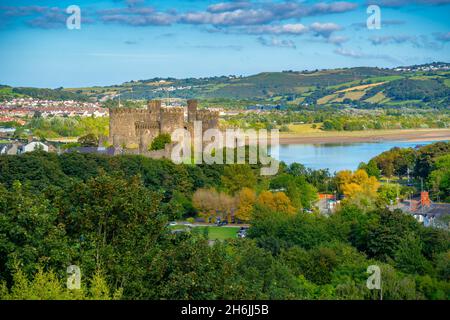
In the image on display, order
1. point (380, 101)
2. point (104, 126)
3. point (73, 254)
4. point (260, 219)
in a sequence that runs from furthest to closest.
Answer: point (380, 101) < point (104, 126) < point (260, 219) < point (73, 254)

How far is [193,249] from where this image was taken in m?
14.6

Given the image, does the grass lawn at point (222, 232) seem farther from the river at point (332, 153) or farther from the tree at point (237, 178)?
the river at point (332, 153)

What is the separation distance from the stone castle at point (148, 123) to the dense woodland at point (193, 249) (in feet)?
53.5

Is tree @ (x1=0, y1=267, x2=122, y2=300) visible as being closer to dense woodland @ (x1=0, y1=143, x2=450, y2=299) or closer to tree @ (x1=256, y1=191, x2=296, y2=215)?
dense woodland @ (x1=0, y1=143, x2=450, y2=299)

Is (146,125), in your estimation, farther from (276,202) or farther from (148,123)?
(276,202)

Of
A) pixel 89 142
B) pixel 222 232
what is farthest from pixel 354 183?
pixel 89 142

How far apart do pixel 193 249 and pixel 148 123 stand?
3646cm

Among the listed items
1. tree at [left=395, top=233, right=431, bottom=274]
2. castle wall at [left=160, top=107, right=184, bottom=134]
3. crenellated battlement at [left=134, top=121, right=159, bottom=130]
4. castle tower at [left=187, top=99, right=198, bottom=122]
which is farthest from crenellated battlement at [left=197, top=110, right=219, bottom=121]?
tree at [left=395, top=233, right=431, bottom=274]

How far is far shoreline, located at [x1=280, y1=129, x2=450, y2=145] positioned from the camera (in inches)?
3396

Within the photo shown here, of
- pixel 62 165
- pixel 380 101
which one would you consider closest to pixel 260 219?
pixel 62 165

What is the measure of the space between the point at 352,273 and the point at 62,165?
2201cm
